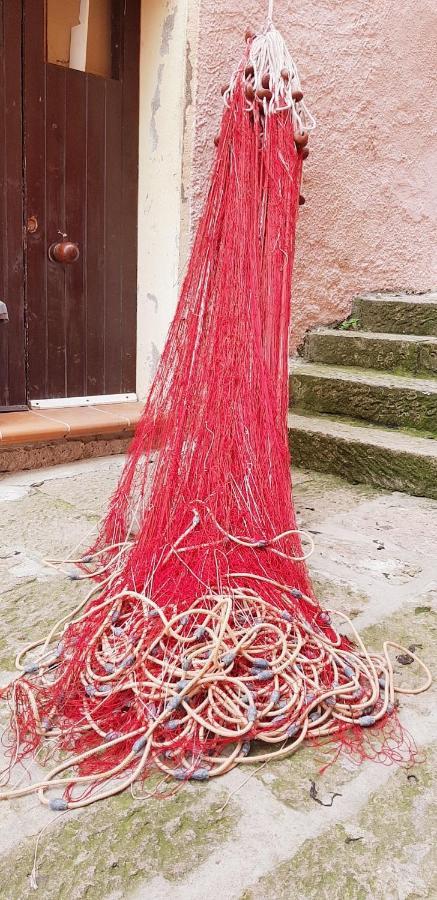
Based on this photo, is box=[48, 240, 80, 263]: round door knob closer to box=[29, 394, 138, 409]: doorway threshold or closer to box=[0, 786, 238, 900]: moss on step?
box=[29, 394, 138, 409]: doorway threshold

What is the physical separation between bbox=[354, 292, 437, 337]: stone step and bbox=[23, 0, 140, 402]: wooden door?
1.28 metres

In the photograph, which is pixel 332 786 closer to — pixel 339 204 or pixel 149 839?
pixel 149 839

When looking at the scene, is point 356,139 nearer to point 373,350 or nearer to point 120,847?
point 373,350

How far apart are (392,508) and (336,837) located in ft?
5.75

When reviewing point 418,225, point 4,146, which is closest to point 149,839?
point 4,146

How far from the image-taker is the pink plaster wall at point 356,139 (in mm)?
3471

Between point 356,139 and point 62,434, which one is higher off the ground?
point 356,139

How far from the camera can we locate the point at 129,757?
4.35 feet

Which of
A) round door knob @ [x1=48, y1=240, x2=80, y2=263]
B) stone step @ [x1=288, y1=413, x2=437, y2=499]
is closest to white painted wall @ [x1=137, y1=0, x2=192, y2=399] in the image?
round door knob @ [x1=48, y1=240, x2=80, y2=263]

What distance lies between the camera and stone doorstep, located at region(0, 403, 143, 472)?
313 cm

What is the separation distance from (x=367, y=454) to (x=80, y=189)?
5.87 ft

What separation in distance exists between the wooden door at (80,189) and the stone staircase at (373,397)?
0.99m

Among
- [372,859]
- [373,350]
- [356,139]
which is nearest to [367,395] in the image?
[373,350]

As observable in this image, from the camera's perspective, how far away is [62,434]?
3234mm
